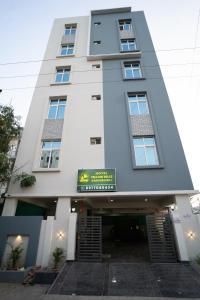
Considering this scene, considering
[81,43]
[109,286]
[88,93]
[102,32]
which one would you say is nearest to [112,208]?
[109,286]

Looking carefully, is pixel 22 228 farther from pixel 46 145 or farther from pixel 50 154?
pixel 46 145

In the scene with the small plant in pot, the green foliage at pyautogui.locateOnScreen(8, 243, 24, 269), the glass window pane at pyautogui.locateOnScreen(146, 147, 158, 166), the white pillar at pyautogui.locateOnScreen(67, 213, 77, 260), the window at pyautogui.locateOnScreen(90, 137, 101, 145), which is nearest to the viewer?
the green foliage at pyautogui.locateOnScreen(8, 243, 24, 269)

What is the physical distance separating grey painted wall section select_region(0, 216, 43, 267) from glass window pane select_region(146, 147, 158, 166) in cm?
674

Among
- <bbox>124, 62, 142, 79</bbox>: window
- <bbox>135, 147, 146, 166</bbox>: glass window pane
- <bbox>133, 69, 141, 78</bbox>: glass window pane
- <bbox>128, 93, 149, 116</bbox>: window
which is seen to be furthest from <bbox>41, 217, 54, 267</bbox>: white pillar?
<bbox>133, 69, 141, 78</bbox>: glass window pane

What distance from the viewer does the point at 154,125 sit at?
11102 millimetres

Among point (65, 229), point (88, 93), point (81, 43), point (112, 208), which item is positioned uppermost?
point (81, 43)

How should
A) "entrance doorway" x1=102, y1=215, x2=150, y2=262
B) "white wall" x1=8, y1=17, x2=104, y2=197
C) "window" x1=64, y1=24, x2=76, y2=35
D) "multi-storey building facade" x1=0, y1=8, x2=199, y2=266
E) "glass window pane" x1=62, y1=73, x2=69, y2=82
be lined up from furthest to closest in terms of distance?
1. "window" x1=64, y1=24, x2=76, y2=35
2. "glass window pane" x1=62, y1=73, x2=69, y2=82
3. "entrance doorway" x1=102, y1=215, x2=150, y2=262
4. "white wall" x1=8, y1=17, x2=104, y2=197
5. "multi-storey building facade" x1=0, y1=8, x2=199, y2=266

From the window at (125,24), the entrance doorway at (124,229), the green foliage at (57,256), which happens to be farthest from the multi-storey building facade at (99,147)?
the window at (125,24)

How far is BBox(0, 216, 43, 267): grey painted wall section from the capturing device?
7.96 meters

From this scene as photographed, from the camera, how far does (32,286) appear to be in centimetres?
609

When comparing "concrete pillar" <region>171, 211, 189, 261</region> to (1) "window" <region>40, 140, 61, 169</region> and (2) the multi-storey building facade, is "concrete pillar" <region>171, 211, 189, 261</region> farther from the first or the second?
(1) "window" <region>40, 140, 61, 169</region>

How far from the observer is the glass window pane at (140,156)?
400 inches

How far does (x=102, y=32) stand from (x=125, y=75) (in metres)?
6.84

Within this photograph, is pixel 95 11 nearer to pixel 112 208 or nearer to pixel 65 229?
pixel 112 208
